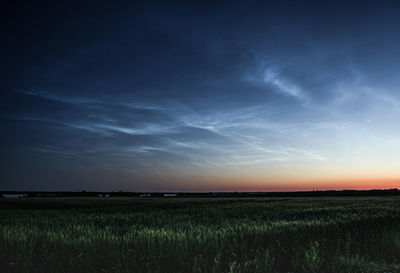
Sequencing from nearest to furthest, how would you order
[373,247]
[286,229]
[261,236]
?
[373,247]
[261,236]
[286,229]

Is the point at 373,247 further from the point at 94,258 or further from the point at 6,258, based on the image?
the point at 6,258

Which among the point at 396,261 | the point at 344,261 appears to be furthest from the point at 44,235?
the point at 396,261

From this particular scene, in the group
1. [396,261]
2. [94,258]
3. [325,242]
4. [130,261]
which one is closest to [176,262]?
[130,261]

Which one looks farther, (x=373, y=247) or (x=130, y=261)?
(x=373, y=247)

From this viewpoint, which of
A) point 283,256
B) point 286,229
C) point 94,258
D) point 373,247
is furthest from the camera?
point 286,229

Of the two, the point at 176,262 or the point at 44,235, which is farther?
the point at 44,235

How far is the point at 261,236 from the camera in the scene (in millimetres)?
8172

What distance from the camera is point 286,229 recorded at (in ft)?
30.0

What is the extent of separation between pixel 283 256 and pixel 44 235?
274 inches

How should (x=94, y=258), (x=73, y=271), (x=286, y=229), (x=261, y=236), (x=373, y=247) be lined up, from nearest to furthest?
(x=73, y=271), (x=94, y=258), (x=373, y=247), (x=261, y=236), (x=286, y=229)

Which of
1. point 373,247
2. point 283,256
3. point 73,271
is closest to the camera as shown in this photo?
point 73,271

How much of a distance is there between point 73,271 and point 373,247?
7645mm

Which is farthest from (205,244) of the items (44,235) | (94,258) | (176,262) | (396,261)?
(44,235)

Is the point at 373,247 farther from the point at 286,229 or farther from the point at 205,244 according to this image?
the point at 205,244
